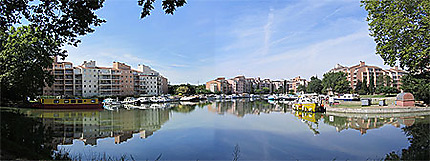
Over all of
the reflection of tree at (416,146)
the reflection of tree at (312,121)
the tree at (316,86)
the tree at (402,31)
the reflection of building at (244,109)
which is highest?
the tree at (402,31)

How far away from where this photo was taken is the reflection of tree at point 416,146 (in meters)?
6.09

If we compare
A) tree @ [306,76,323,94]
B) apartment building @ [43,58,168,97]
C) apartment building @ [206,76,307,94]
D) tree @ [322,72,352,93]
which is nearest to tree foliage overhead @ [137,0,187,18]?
apartment building @ [43,58,168,97]

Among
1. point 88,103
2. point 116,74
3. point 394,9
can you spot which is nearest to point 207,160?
point 394,9

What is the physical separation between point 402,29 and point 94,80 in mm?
51914

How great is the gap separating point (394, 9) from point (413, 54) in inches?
77.6

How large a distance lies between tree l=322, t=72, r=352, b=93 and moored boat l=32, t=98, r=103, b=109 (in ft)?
154

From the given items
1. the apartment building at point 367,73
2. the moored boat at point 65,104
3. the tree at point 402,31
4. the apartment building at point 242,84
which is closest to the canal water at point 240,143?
the tree at point 402,31

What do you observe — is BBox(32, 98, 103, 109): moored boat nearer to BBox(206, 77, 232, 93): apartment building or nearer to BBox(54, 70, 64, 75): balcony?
BBox(54, 70, 64, 75): balcony

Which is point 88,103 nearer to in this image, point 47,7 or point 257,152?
point 47,7

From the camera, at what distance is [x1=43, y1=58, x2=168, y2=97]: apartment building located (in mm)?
48875

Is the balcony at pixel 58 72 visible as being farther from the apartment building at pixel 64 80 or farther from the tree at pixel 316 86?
the tree at pixel 316 86

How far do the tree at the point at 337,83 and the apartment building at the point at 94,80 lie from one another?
4246 centimetres

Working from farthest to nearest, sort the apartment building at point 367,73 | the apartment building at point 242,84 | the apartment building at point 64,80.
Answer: the apartment building at point 242,84
the apartment building at point 367,73
the apartment building at point 64,80

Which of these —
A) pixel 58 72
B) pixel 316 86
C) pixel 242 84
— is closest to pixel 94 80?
pixel 58 72
